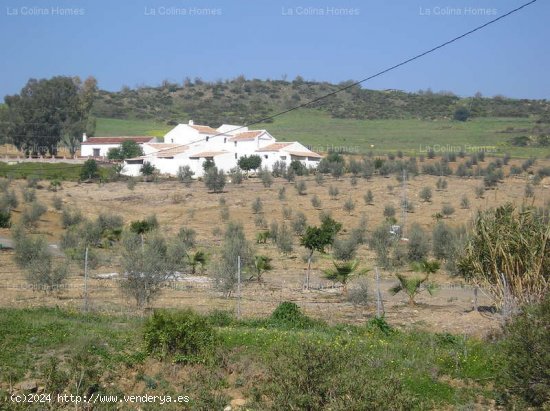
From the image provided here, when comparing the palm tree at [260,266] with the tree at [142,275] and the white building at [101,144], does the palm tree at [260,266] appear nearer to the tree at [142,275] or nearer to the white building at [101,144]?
the tree at [142,275]

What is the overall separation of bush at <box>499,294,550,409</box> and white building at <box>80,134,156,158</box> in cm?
7196

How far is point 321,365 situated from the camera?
854 cm

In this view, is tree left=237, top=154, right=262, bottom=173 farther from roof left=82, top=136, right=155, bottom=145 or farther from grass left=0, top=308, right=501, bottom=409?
grass left=0, top=308, right=501, bottom=409

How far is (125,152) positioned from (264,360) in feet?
212

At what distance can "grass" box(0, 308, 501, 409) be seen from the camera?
12.2 m

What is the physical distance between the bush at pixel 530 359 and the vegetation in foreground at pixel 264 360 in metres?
0.01

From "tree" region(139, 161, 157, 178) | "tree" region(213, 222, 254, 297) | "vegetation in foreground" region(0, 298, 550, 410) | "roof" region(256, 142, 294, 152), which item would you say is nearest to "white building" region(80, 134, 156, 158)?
"tree" region(139, 161, 157, 178)

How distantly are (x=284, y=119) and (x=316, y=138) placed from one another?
21218 mm

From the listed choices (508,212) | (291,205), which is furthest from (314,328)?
(291,205)

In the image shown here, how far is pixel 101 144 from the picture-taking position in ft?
270

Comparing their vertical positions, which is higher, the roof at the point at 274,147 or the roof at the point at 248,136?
the roof at the point at 248,136

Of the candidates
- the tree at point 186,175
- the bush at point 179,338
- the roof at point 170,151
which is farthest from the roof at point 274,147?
the bush at point 179,338

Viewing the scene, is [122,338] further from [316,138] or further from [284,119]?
[284,119]

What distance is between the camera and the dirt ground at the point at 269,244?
20.0m
